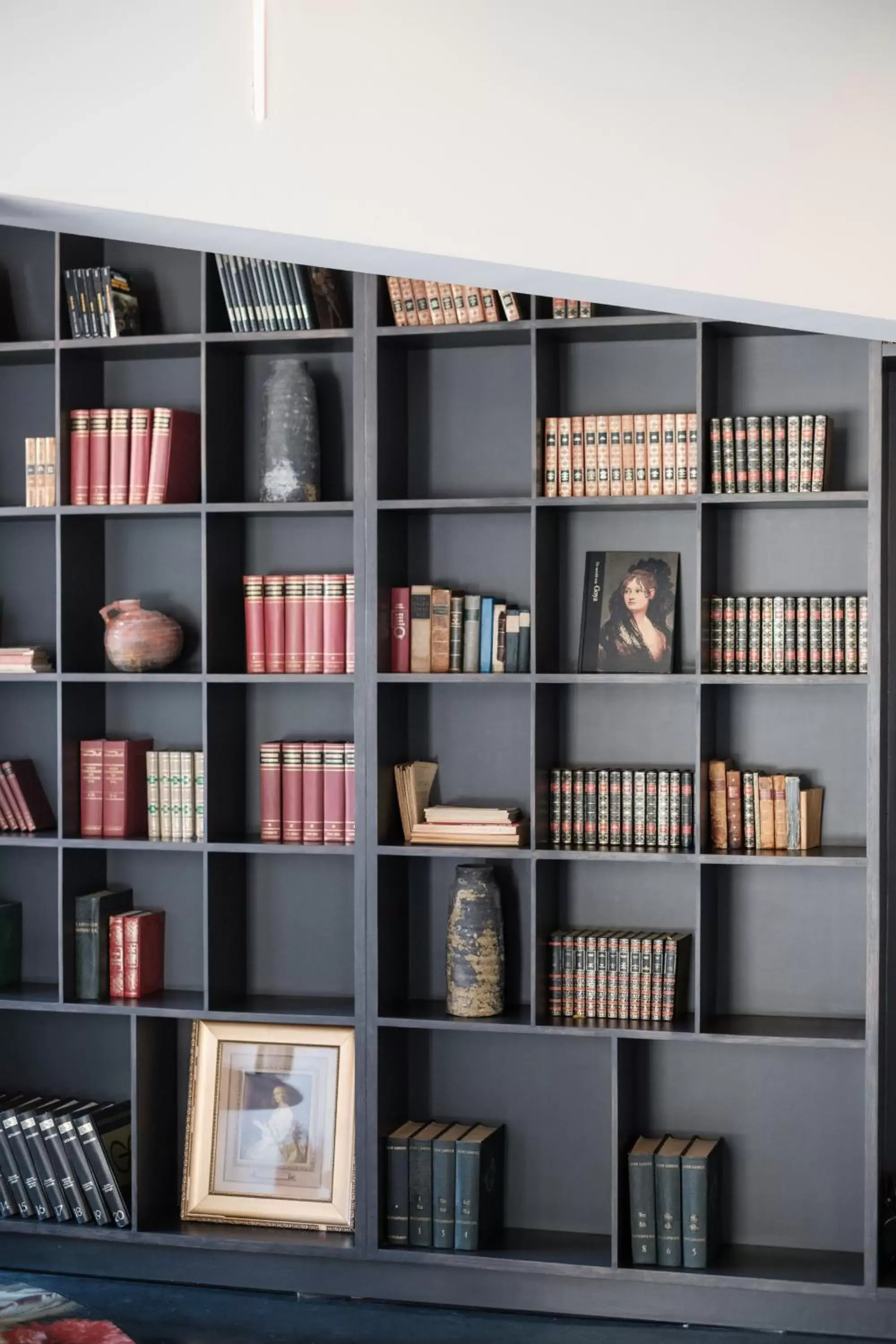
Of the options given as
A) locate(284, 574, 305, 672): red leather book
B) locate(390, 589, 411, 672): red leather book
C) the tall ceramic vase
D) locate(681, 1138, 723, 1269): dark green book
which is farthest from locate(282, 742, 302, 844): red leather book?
locate(681, 1138, 723, 1269): dark green book

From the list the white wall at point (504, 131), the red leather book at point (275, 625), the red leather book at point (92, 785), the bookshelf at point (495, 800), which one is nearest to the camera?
the white wall at point (504, 131)

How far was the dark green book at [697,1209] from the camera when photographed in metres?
4.07

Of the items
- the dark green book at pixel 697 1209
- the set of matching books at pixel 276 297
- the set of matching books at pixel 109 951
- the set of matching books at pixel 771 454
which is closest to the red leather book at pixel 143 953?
the set of matching books at pixel 109 951

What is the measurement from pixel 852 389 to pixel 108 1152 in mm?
2951

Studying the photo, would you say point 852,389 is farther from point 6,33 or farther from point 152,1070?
A: point 152,1070

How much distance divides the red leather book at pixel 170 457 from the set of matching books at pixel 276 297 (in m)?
0.32

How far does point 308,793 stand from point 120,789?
1.82 feet

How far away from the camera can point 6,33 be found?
2.62 m

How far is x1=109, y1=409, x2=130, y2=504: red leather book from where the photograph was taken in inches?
176

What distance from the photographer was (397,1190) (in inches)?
168

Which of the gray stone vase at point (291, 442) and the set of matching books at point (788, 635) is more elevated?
the gray stone vase at point (291, 442)

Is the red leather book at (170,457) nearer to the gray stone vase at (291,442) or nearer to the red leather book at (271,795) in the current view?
the gray stone vase at (291,442)

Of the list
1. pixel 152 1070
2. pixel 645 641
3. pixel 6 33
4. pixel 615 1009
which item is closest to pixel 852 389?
pixel 645 641

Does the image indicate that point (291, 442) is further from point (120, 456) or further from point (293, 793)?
point (293, 793)
